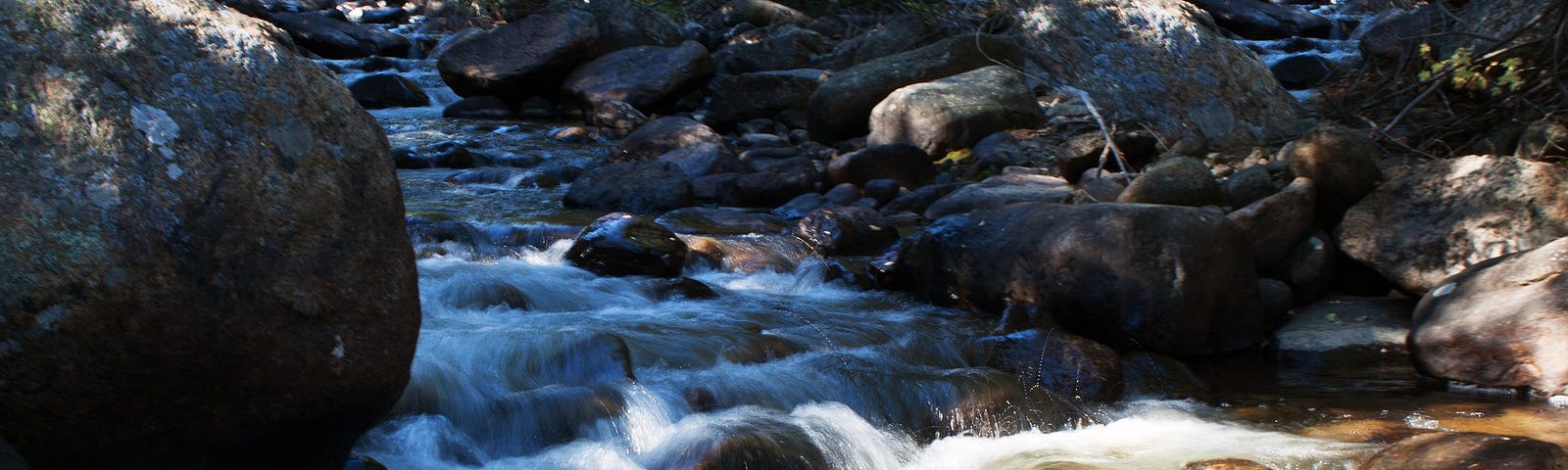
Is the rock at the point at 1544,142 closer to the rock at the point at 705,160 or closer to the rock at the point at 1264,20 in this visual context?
the rock at the point at 705,160

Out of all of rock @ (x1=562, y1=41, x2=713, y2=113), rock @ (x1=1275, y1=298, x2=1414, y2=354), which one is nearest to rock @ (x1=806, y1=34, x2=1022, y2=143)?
rock @ (x1=562, y1=41, x2=713, y2=113)

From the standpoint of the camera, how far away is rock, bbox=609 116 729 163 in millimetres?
10320

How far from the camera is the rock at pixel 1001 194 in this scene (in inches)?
312

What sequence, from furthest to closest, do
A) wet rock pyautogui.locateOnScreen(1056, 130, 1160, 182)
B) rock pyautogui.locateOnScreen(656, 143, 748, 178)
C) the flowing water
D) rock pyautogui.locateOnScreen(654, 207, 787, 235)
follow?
rock pyautogui.locateOnScreen(656, 143, 748, 178), wet rock pyautogui.locateOnScreen(1056, 130, 1160, 182), rock pyautogui.locateOnScreen(654, 207, 787, 235), the flowing water

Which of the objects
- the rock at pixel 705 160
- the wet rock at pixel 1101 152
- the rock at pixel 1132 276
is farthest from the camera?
the rock at pixel 705 160

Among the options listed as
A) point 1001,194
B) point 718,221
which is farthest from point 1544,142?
point 718,221

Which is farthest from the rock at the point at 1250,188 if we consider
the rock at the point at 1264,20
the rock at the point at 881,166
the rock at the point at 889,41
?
the rock at the point at 1264,20

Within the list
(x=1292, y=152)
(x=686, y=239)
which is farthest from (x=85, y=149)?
(x=1292, y=152)

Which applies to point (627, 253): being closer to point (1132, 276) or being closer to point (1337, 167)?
point (1132, 276)

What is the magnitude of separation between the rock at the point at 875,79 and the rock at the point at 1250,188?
15.1 feet

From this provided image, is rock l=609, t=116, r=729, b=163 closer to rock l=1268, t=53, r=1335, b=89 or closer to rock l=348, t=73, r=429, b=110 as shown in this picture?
rock l=348, t=73, r=429, b=110

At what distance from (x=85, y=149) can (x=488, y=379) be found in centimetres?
193

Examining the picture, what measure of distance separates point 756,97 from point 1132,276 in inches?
300

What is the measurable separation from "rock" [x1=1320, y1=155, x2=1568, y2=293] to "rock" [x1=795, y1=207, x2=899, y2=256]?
2.43 meters
